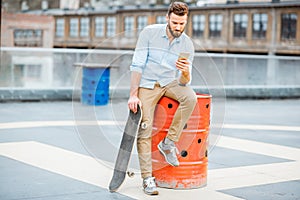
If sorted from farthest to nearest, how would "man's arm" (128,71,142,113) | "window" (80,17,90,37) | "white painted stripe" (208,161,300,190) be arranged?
"window" (80,17,90,37)
"white painted stripe" (208,161,300,190)
"man's arm" (128,71,142,113)

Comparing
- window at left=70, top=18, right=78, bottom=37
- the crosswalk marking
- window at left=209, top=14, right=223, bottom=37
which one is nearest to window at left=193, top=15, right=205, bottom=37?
window at left=209, top=14, right=223, bottom=37

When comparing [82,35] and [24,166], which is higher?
[24,166]

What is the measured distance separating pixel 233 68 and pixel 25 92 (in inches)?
222

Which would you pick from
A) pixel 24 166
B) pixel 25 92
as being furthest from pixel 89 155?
pixel 25 92

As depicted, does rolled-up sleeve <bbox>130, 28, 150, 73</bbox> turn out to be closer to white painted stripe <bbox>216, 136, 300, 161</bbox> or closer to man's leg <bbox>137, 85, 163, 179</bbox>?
man's leg <bbox>137, 85, 163, 179</bbox>

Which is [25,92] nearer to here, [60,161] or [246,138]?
[246,138]

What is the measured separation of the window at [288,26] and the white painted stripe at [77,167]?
49.7 m

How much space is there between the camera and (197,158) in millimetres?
5879

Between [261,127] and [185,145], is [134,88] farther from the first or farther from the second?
[261,127]

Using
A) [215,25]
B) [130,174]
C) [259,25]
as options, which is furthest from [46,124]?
[215,25]

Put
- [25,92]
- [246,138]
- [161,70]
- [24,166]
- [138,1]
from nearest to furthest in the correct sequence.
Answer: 1. [161,70]
2. [24,166]
3. [246,138]
4. [25,92]
5. [138,1]

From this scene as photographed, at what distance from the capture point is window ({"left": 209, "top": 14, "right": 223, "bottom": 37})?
209 feet

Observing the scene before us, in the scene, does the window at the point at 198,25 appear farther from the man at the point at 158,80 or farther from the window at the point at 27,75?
the man at the point at 158,80

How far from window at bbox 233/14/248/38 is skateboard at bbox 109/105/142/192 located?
184 feet
